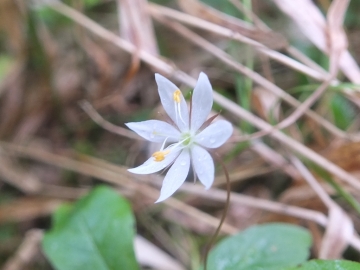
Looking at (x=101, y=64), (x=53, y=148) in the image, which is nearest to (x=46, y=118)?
(x=53, y=148)

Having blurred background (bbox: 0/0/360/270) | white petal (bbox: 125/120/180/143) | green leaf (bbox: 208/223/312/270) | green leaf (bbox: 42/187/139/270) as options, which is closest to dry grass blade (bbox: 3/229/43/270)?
blurred background (bbox: 0/0/360/270)

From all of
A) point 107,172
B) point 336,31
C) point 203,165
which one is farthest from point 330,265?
point 107,172

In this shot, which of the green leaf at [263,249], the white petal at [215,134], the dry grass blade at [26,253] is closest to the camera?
the white petal at [215,134]

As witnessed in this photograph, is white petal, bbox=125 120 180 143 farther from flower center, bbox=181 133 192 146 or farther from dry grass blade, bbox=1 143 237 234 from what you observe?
dry grass blade, bbox=1 143 237 234

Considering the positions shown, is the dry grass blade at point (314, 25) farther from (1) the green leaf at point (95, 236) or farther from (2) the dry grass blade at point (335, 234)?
(1) the green leaf at point (95, 236)

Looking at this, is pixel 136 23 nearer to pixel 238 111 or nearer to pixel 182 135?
Result: pixel 238 111

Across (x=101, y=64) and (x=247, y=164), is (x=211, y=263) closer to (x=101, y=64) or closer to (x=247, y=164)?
(x=247, y=164)

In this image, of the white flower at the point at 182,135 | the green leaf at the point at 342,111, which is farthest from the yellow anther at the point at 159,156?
the green leaf at the point at 342,111

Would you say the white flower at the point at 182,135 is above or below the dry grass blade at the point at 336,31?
below
